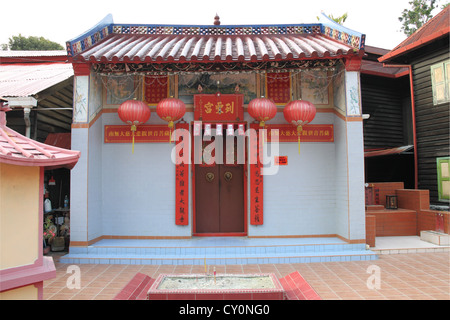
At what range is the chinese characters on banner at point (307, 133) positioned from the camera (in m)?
7.85

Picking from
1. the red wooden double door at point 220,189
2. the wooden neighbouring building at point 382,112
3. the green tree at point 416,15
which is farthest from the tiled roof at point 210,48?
the green tree at point 416,15

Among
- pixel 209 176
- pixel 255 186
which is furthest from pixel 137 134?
pixel 255 186

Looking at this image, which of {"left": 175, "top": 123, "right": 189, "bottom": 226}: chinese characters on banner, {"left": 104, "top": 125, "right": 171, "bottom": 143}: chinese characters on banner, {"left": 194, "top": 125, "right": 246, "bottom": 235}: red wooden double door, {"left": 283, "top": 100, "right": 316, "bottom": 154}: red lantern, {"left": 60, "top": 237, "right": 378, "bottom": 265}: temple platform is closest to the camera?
{"left": 60, "top": 237, "right": 378, "bottom": 265}: temple platform

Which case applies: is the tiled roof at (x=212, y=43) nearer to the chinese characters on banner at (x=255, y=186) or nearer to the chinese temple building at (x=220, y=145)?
the chinese temple building at (x=220, y=145)

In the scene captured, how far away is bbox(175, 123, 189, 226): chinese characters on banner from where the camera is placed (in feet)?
25.1

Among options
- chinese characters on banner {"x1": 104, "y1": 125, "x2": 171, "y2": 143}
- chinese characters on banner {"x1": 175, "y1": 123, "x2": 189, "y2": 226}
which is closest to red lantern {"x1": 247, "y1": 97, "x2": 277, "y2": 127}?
chinese characters on banner {"x1": 175, "y1": 123, "x2": 189, "y2": 226}

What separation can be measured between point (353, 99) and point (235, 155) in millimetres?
3226

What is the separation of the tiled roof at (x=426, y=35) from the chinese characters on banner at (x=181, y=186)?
7.45m

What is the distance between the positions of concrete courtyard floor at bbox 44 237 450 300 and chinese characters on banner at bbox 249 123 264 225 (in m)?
1.41

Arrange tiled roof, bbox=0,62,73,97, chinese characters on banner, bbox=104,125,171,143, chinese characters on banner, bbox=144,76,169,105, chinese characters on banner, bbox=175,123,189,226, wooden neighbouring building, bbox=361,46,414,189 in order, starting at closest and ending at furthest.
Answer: tiled roof, bbox=0,62,73,97 → chinese characters on banner, bbox=175,123,189,226 → chinese characters on banner, bbox=104,125,171,143 → chinese characters on banner, bbox=144,76,169,105 → wooden neighbouring building, bbox=361,46,414,189

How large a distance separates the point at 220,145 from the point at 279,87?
2191mm

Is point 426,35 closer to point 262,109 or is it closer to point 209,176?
point 262,109

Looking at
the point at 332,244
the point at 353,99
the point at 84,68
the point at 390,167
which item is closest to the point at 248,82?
the point at 353,99

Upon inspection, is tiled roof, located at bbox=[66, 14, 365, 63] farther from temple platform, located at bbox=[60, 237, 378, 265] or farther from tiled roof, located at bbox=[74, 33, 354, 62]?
temple platform, located at bbox=[60, 237, 378, 265]
